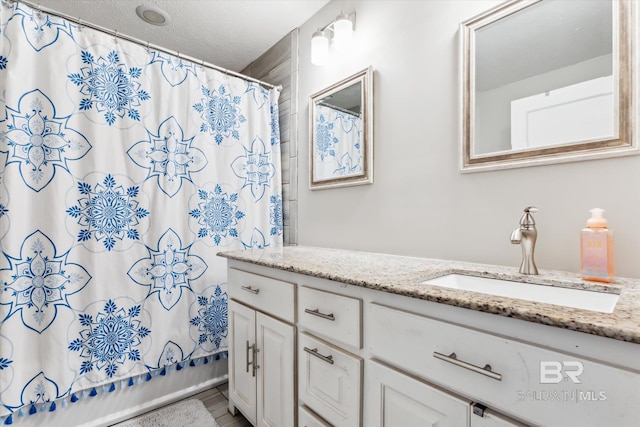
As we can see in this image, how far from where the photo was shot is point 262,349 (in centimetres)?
130

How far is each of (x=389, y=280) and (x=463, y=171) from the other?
24.1 inches

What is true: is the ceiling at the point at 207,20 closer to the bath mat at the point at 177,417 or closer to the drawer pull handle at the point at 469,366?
the drawer pull handle at the point at 469,366

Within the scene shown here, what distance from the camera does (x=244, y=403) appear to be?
56.1 inches

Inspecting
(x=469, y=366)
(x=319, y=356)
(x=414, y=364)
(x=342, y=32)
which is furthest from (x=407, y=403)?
(x=342, y=32)

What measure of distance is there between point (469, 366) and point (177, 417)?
61.4 inches

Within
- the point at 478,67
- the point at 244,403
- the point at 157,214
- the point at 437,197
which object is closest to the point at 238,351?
the point at 244,403

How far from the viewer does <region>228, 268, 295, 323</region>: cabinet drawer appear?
117 cm

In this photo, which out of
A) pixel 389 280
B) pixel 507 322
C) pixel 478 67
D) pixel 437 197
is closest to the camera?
pixel 507 322

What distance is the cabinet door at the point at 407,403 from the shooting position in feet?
2.28

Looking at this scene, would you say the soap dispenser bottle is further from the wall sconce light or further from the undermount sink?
the wall sconce light

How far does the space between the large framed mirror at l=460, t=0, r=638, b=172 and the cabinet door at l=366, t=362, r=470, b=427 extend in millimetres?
808

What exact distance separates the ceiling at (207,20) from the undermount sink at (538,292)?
1.74m

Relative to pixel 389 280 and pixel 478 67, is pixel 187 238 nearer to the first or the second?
pixel 389 280

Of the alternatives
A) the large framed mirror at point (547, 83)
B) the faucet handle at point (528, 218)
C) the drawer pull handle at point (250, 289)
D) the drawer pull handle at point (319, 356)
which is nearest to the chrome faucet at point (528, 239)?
the faucet handle at point (528, 218)
